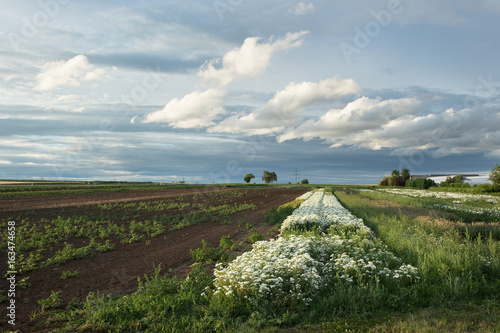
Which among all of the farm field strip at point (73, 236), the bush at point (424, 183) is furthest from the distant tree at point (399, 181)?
the farm field strip at point (73, 236)

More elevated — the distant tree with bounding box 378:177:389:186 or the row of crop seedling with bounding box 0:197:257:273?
the distant tree with bounding box 378:177:389:186

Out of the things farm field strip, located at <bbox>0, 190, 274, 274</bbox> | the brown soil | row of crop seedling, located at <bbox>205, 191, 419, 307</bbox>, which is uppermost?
row of crop seedling, located at <bbox>205, 191, 419, 307</bbox>

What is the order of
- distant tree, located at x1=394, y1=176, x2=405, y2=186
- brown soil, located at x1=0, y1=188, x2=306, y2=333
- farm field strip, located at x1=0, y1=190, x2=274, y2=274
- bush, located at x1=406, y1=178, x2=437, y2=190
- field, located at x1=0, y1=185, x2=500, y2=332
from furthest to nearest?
distant tree, located at x1=394, y1=176, x2=405, y2=186 < bush, located at x1=406, y1=178, x2=437, y2=190 < farm field strip, located at x1=0, y1=190, x2=274, y2=274 < brown soil, located at x1=0, y1=188, x2=306, y2=333 < field, located at x1=0, y1=185, x2=500, y2=332

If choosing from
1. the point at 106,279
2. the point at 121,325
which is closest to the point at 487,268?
the point at 121,325

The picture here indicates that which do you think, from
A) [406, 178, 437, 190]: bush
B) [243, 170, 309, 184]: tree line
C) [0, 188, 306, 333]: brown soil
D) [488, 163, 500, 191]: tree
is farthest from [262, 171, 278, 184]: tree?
[0, 188, 306, 333]: brown soil

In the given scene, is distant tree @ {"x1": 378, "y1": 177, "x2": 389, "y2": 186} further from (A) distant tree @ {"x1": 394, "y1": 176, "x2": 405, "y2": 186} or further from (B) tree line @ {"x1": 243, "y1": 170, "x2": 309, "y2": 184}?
(B) tree line @ {"x1": 243, "y1": 170, "x2": 309, "y2": 184}

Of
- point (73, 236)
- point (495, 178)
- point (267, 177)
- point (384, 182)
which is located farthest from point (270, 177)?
point (73, 236)

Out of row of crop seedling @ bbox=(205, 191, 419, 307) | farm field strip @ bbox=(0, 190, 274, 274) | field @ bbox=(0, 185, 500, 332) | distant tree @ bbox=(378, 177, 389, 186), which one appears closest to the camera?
field @ bbox=(0, 185, 500, 332)

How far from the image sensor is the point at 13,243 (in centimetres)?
1168

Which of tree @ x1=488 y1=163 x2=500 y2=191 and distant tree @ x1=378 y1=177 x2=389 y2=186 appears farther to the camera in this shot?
distant tree @ x1=378 y1=177 x2=389 y2=186

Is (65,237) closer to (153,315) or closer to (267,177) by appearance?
(153,315)

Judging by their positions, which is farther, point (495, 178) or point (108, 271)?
point (495, 178)

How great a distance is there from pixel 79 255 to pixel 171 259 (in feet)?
11.2

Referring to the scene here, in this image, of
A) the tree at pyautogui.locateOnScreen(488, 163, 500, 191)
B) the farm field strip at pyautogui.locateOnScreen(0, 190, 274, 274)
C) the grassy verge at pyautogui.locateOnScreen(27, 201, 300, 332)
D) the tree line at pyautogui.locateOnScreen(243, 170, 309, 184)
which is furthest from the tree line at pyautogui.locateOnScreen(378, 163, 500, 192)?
the grassy verge at pyautogui.locateOnScreen(27, 201, 300, 332)
